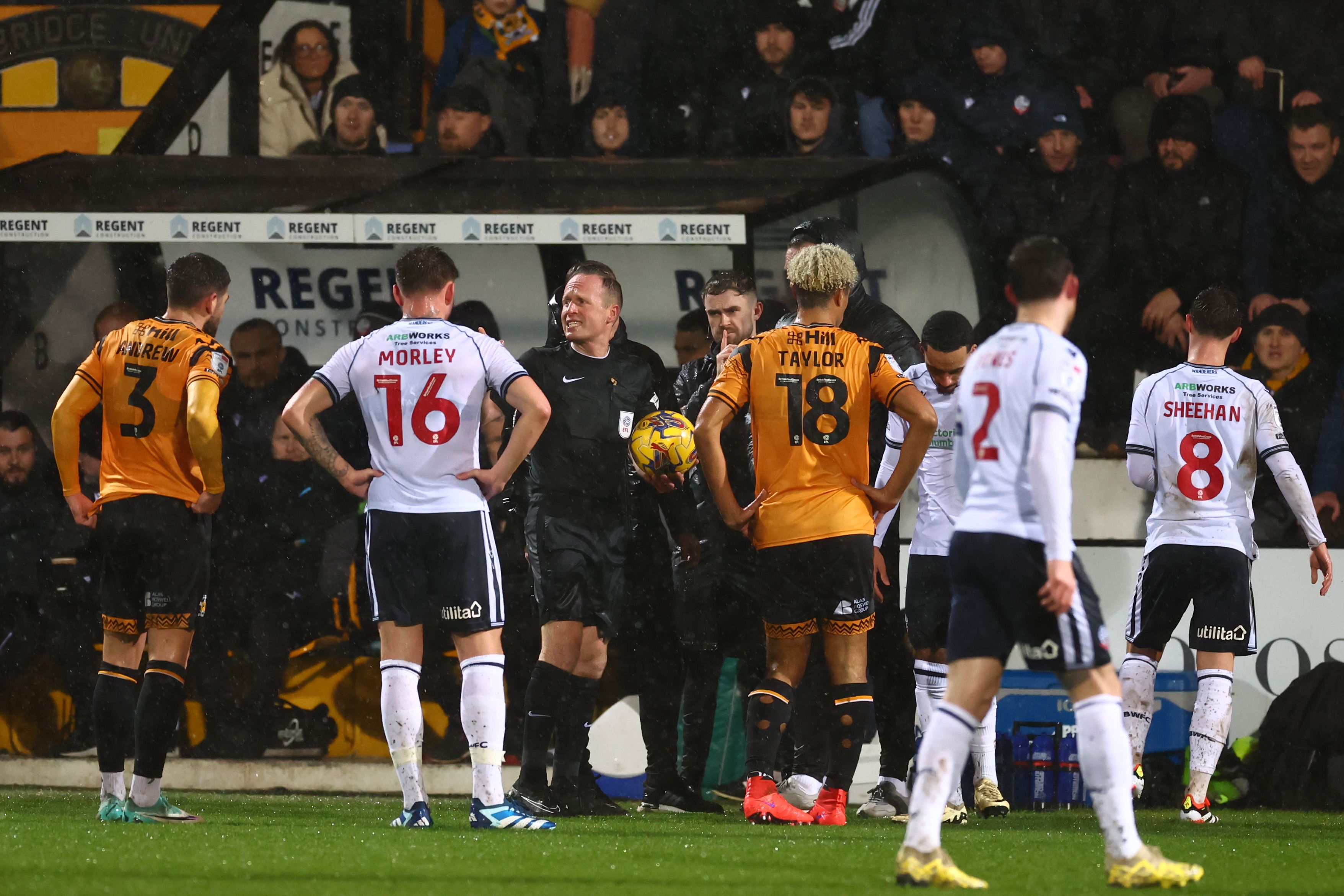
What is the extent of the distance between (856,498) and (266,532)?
3.97 metres

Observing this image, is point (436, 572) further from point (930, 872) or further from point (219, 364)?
point (930, 872)

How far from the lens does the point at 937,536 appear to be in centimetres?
658

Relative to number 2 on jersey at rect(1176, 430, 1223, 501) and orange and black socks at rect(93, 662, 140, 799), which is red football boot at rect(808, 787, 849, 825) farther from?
orange and black socks at rect(93, 662, 140, 799)

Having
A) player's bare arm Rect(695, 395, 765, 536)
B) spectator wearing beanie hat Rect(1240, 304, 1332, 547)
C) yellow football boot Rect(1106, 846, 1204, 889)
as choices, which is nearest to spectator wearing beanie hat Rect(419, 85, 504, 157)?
player's bare arm Rect(695, 395, 765, 536)

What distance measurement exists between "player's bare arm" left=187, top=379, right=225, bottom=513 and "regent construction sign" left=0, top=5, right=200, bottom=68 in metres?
4.68

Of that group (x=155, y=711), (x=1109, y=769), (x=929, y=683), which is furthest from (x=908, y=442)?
(x=155, y=711)

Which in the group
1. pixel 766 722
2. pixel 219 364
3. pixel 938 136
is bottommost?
pixel 766 722

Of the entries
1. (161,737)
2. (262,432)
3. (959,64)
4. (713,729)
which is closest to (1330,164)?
(959,64)

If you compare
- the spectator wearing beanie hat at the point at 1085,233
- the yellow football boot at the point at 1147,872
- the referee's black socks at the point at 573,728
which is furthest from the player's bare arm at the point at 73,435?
the spectator wearing beanie hat at the point at 1085,233

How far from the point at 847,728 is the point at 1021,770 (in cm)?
228

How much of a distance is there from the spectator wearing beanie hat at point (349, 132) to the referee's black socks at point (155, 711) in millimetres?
3896

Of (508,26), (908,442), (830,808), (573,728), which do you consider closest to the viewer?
(908,442)

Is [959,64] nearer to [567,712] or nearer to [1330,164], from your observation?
[1330,164]

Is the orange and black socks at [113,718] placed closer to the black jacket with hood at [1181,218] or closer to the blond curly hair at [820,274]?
the blond curly hair at [820,274]
